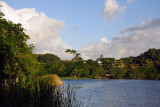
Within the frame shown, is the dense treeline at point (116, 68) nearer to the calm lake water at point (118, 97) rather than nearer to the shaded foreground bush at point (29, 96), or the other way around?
the calm lake water at point (118, 97)

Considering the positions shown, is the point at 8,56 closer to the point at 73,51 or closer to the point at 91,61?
the point at 91,61

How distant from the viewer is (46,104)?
7.53m


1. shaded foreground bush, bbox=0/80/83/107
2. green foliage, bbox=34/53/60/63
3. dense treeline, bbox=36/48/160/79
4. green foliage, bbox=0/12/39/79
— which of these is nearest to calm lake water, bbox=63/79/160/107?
shaded foreground bush, bbox=0/80/83/107

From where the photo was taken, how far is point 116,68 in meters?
74.2

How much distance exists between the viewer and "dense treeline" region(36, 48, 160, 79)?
69562mm

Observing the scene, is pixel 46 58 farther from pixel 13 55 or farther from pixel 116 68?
pixel 13 55

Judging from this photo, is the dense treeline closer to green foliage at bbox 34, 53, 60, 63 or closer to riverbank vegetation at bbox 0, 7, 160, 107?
riverbank vegetation at bbox 0, 7, 160, 107

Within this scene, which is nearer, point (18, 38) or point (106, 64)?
point (18, 38)

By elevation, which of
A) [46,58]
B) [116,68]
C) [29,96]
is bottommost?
[29,96]

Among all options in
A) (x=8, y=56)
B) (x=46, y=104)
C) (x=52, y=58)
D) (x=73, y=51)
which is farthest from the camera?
(x=52, y=58)

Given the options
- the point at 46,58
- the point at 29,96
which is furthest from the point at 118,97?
the point at 46,58

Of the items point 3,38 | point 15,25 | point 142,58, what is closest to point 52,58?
point 142,58

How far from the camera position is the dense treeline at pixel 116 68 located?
69562 mm

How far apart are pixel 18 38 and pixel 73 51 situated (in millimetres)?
71377
